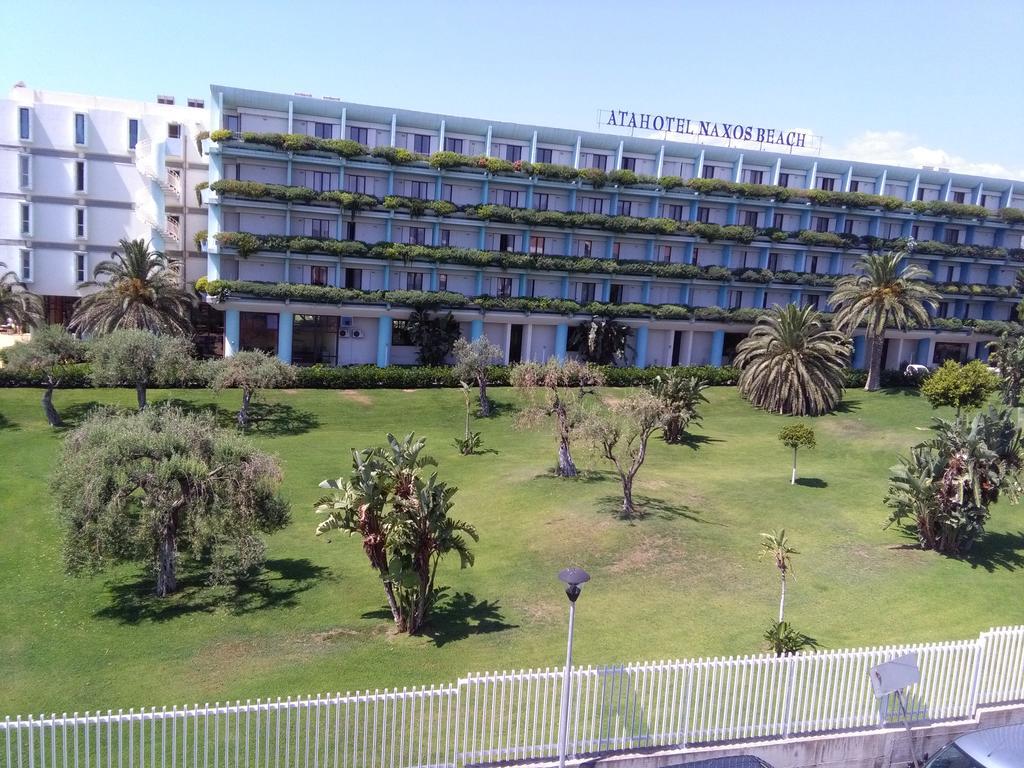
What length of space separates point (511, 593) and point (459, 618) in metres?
2.21

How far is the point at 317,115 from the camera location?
58.6 m

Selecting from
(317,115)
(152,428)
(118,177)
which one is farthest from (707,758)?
(118,177)

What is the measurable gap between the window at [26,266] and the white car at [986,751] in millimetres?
68994

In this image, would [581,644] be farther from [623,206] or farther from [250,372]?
[623,206]

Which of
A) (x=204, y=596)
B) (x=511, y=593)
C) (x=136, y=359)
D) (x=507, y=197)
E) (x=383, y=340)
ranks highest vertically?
(x=507, y=197)

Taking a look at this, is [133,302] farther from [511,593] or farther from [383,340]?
[511,593]

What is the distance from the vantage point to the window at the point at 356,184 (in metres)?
59.2

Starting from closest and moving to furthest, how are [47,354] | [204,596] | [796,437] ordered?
[204,596] < [796,437] < [47,354]

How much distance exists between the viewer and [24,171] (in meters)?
61.9

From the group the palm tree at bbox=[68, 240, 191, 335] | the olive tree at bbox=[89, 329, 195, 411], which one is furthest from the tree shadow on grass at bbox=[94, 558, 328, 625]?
the palm tree at bbox=[68, 240, 191, 335]

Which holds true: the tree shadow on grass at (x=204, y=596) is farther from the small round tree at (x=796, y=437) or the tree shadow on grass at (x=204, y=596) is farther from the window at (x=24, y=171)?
the window at (x=24, y=171)

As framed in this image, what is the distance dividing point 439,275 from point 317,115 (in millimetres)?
14796

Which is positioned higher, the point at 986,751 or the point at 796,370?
the point at 796,370

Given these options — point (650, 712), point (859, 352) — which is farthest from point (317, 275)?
point (650, 712)
